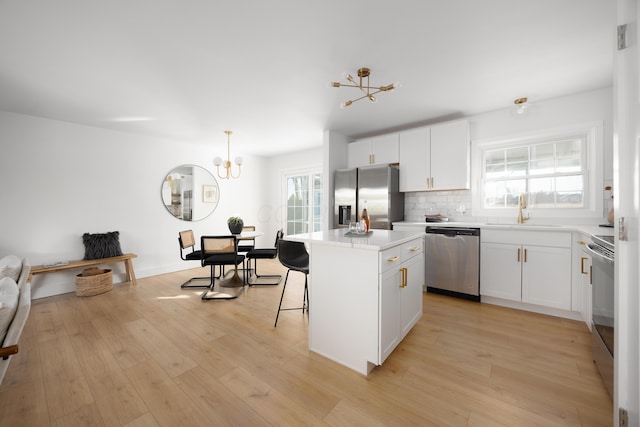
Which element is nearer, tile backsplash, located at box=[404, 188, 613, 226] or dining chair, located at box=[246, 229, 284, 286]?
tile backsplash, located at box=[404, 188, 613, 226]

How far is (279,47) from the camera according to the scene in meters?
2.06

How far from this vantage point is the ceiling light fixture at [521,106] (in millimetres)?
3044

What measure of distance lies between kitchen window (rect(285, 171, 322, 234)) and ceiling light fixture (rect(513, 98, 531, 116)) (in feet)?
11.4

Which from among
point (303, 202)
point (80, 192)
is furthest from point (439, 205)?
point (80, 192)

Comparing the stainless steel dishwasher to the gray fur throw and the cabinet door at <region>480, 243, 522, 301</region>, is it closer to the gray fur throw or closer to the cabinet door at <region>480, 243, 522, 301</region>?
the cabinet door at <region>480, 243, 522, 301</region>

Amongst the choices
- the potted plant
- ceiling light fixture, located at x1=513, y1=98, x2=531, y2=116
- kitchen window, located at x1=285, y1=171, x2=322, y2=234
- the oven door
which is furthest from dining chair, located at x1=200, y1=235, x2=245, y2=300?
ceiling light fixture, located at x1=513, y1=98, x2=531, y2=116

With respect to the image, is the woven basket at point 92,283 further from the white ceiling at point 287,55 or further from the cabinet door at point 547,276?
the cabinet door at point 547,276

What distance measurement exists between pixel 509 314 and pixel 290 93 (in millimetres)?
3472

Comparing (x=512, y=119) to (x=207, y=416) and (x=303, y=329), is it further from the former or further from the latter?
(x=207, y=416)

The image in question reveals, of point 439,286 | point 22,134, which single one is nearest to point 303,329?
point 439,286

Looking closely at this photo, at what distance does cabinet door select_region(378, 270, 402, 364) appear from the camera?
5.49ft

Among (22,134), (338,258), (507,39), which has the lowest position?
(338,258)

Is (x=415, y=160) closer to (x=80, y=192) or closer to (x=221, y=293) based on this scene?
(x=221, y=293)

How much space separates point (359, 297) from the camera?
174cm
